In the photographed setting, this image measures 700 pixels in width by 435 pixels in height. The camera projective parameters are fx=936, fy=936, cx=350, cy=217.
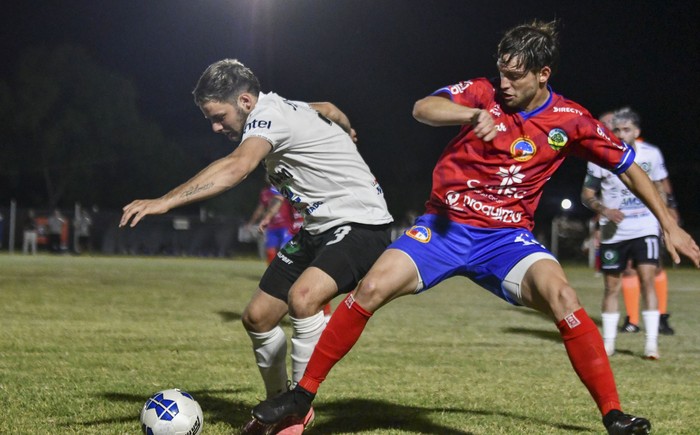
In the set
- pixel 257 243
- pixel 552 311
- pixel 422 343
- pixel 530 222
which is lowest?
pixel 257 243

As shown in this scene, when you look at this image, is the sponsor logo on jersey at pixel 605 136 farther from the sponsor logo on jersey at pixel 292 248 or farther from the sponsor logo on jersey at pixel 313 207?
the sponsor logo on jersey at pixel 292 248

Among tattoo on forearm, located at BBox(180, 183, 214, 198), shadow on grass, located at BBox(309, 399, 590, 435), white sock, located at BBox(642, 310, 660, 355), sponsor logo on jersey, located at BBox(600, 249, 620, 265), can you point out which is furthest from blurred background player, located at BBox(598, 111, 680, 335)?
tattoo on forearm, located at BBox(180, 183, 214, 198)

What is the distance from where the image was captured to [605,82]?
4556 centimetres

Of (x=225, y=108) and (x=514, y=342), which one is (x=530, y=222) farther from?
(x=514, y=342)

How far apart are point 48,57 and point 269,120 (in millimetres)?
53227

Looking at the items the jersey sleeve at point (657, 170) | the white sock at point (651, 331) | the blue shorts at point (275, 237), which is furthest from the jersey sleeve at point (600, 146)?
the blue shorts at point (275, 237)

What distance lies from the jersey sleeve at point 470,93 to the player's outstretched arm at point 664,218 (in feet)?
2.84

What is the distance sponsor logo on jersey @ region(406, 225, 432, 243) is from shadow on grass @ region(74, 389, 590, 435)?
45.5 inches

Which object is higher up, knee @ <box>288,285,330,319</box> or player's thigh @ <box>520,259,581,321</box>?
player's thigh @ <box>520,259,581,321</box>

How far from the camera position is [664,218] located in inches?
193

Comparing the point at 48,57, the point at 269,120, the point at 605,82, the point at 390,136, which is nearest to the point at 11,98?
the point at 48,57

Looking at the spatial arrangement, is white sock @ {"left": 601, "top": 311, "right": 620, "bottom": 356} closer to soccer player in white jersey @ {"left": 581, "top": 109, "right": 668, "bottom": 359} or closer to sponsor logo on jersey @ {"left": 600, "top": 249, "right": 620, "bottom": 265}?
soccer player in white jersey @ {"left": 581, "top": 109, "right": 668, "bottom": 359}

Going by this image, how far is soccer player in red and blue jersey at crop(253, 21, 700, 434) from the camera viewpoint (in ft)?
15.1

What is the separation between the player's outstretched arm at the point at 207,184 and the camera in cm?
416
